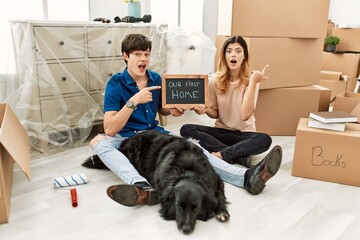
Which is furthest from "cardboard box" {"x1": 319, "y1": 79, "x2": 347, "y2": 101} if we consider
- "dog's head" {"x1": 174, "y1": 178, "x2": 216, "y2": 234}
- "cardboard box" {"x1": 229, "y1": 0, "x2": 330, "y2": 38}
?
"dog's head" {"x1": 174, "y1": 178, "x2": 216, "y2": 234}

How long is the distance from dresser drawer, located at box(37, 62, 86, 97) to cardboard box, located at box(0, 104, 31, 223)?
43 cm

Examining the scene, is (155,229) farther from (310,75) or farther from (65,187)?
(310,75)

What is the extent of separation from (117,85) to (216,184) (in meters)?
0.83

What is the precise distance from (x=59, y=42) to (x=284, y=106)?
5.87 ft

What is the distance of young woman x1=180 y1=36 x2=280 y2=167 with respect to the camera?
6.93 ft

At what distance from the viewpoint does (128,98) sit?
204cm

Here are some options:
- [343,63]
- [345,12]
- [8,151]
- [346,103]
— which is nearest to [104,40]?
[8,151]

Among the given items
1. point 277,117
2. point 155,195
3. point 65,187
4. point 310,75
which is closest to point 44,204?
point 65,187

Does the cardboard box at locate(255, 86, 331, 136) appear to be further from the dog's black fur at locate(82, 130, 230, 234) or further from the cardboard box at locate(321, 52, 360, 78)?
the cardboard box at locate(321, 52, 360, 78)

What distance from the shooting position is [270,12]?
2.49 meters

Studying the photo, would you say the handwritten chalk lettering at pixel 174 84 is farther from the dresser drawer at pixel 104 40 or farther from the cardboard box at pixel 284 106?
the cardboard box at pixel 284 106

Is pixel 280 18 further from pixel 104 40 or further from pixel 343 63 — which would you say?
pixel 343 63

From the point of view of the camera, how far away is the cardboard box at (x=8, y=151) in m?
1.49

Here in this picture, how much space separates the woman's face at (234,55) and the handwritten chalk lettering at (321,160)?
27.6 inches
